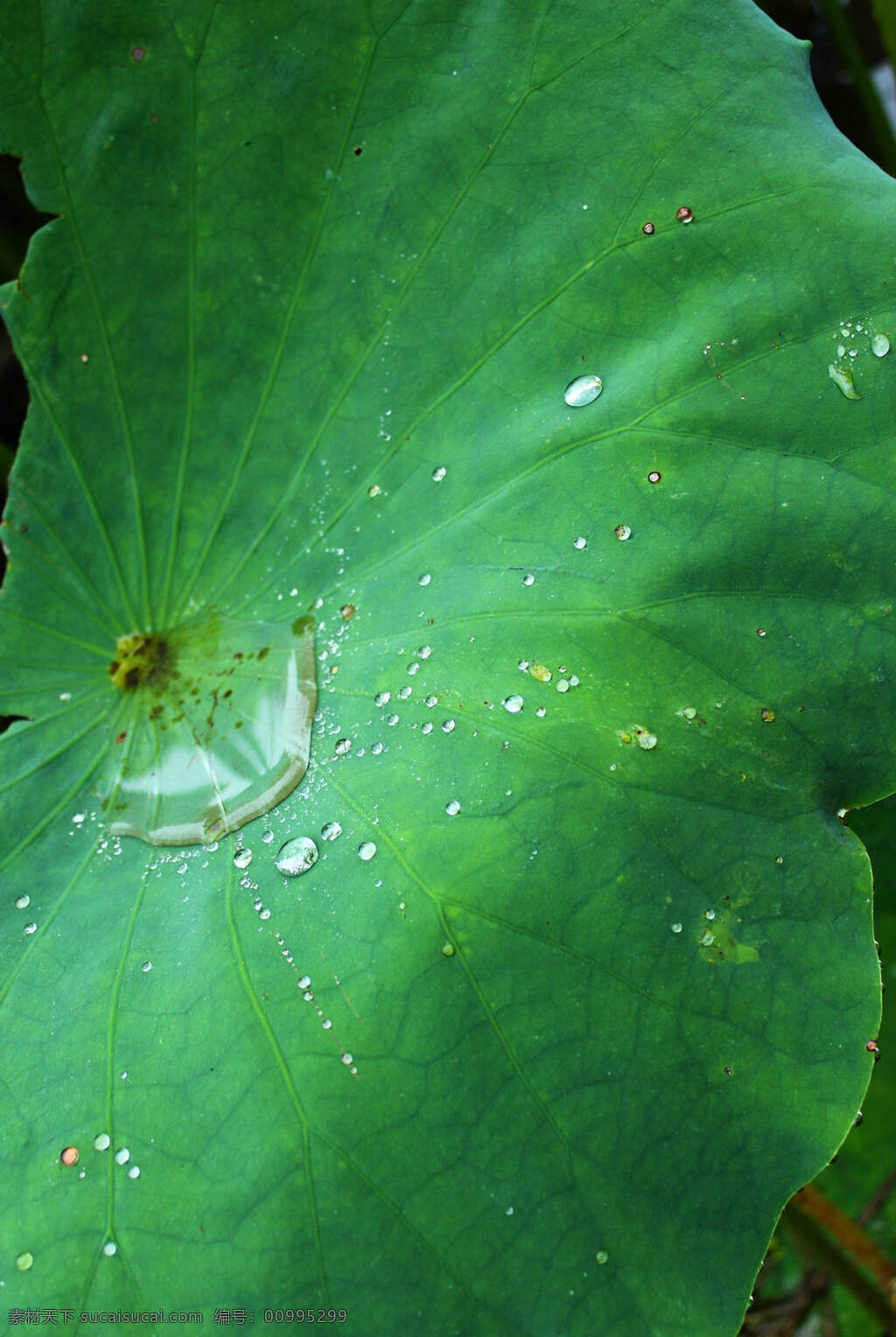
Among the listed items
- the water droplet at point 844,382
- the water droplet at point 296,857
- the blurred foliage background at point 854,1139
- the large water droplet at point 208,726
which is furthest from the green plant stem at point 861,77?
the water droplet at point 296,857

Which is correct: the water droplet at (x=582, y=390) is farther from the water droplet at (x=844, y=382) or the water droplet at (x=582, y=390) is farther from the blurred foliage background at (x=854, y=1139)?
the blurred foliage background at (x=854, y=1139)

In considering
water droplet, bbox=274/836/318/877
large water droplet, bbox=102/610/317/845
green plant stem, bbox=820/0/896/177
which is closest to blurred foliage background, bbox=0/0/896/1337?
green plant stem, bbox=820/0/896/177

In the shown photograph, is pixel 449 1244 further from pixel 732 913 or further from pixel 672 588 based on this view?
pixel 672 588

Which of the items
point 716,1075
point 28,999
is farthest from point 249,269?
point 716,1075

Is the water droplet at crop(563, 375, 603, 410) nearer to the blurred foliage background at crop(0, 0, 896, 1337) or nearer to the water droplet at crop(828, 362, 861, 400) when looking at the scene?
the water droplet at crop(828, 362, 861, 400)

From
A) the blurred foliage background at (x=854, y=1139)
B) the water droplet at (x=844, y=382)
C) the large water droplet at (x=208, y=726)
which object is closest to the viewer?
the water droplet at (x=844, y=382)

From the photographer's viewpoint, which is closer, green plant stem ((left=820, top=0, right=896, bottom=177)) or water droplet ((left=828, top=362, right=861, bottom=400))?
water droplet ((left=828, top=362, right=861, bottom=400))

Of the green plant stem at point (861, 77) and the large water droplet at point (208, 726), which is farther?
the green plant stem at point (861, 77)
